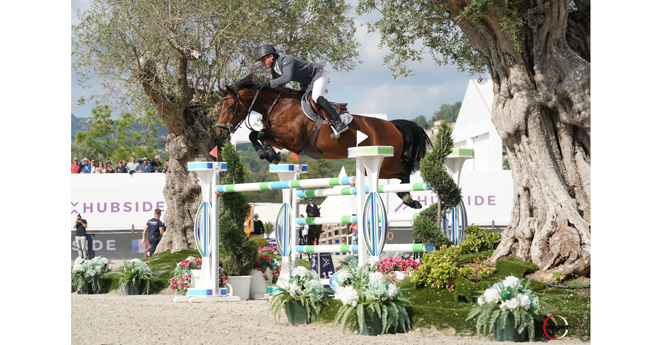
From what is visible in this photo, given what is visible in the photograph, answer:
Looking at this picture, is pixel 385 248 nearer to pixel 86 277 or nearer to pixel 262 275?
pixel 262 275

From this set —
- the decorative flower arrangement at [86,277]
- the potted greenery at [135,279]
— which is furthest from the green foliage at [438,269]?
the decorative flower arrangement at [86,277]

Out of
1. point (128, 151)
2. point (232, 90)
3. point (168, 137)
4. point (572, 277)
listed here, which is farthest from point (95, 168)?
point (128, 151)

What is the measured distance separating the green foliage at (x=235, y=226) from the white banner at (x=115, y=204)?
8.52m

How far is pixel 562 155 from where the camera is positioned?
6141 millimetres

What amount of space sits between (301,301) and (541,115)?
9.93 feet

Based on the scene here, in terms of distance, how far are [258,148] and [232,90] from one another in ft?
2.19

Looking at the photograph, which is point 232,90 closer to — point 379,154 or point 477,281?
point 379,154

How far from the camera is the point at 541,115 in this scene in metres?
6.07

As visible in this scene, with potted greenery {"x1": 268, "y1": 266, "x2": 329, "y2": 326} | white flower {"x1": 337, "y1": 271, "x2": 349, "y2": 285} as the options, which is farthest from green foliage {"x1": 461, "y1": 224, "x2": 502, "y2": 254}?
potted greenery {"x1": 268, "y1": 266, "x2": 329, "y2": 326}

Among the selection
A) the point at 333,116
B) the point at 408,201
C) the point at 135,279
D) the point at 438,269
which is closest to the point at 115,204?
the point at 135,279

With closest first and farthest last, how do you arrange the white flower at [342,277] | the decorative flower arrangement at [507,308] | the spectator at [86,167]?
the decorative flower arrangement at [507,308], the white flower at [342,277], the spectator at [86,167]

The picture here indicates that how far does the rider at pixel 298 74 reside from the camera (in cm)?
620

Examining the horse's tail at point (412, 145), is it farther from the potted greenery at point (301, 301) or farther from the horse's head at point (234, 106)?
the potted greenery at point (301, 301)

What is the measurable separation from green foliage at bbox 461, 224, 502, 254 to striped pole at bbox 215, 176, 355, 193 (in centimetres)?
144
